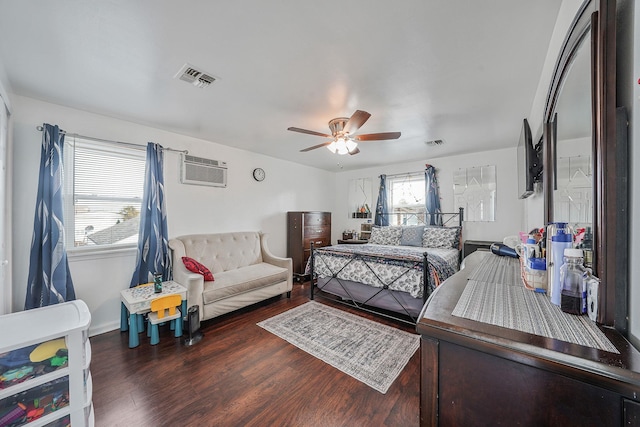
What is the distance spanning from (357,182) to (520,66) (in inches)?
160

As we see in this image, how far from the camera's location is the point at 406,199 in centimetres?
512

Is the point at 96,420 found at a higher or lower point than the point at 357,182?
lower

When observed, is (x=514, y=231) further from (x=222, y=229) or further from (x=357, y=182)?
(x=222, y=229)

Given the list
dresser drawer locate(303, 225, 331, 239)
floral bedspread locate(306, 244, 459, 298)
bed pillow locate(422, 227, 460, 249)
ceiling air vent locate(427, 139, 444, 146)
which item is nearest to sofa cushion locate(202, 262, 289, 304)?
floral bedspread locate(306, 244, 459, 298)

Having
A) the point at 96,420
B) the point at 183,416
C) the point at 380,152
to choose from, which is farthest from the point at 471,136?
the point at 96,420

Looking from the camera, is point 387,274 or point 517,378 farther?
point 387,274

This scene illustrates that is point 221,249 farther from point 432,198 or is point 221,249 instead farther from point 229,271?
point 432,198

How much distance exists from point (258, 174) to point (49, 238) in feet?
8.88

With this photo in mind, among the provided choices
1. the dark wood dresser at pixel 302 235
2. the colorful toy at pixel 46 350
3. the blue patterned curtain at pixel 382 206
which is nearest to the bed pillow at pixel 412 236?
the blue patterned curtain at pixel 382 206

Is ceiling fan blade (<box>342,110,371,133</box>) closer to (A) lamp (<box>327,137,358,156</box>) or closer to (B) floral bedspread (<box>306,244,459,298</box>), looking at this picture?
(A) lamp (<box>327,137,358,156</box>)

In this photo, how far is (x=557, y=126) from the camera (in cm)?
125

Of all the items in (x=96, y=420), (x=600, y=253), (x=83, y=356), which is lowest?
(x=96, y=420)

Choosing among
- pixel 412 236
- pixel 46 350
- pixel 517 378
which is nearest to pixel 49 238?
pixel 46 350

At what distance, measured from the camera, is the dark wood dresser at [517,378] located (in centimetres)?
50
